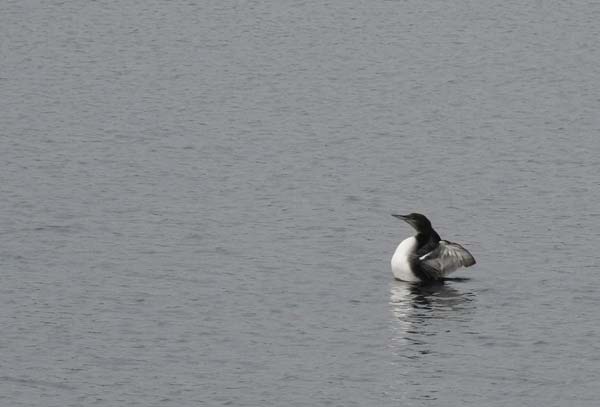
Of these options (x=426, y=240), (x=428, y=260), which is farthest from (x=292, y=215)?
(x=428, y=260)

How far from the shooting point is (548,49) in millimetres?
59969

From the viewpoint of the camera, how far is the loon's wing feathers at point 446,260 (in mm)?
30281

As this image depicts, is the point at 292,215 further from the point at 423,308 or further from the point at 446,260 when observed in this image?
the point at 423,308

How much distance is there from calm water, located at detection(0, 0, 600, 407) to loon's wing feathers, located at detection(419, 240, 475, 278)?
1.62 ft

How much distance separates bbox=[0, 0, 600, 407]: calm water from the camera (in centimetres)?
2477

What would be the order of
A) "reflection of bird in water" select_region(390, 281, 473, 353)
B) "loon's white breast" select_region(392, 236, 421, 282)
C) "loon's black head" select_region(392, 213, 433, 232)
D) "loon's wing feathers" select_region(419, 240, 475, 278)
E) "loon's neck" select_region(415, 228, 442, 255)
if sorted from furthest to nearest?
"loon's black head" select_region(392, 213, 433, 232) < "loon's neck" select_region(415, 228, 442, 255) < "loon's wing feathers" select_region(419, 240, 475, 278) < "loon's white breast" select_region(392, 236, 421, 282) < "reflection of bird in water" select_region(390, 281, 473, 353)

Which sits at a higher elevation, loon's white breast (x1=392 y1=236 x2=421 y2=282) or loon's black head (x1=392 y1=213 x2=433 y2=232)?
loon's black head (x1=392 y1=213 x2=433 y2=232)

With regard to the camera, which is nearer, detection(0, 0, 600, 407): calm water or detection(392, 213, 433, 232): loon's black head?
detection(0, 0, 600, 407): calm water

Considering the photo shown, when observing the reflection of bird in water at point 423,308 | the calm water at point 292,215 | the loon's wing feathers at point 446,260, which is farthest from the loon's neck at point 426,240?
the calm water at point 292,215

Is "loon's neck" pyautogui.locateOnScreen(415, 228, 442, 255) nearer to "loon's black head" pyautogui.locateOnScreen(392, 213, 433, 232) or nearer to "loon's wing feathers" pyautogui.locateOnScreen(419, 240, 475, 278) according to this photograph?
"loon's black head" pyautogui.locateOnScreen(392, 213, 433, 232)

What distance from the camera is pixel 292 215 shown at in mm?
34750

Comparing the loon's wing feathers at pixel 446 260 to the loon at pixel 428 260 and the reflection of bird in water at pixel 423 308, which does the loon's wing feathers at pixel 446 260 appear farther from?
the reflection of bird in water at pixel 423 308

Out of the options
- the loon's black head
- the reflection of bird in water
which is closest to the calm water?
the reflection of bird in water

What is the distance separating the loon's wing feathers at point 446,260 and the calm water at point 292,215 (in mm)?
493
